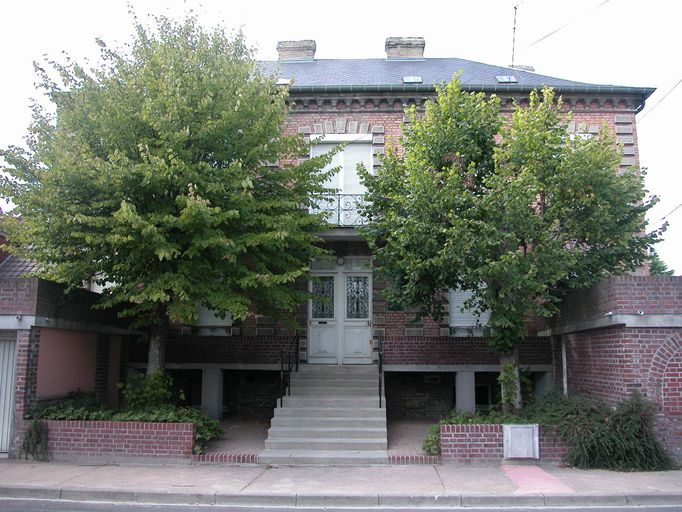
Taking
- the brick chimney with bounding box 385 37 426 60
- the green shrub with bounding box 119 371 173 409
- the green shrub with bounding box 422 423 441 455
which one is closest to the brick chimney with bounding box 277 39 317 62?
the brick chimney with bounding box 385 37 426 60

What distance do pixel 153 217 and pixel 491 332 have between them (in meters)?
6.06

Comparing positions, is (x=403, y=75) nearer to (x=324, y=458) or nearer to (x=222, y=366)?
(x=222, y=366)

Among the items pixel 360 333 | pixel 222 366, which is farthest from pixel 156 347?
pixel 360 333

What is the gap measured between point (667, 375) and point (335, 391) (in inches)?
237

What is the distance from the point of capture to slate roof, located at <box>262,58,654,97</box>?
14.2 m

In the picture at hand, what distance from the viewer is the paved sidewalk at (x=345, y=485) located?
7.34 meters

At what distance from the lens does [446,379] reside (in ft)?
46.2

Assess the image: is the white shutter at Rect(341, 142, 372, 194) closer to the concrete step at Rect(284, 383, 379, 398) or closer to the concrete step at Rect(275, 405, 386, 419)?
the concrete step at Rect(284, 383, 379, 398)

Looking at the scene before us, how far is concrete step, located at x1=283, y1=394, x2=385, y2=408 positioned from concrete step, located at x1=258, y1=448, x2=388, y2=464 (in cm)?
161

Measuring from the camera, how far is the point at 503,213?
30.8ft

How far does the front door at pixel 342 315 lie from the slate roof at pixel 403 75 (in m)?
4.39

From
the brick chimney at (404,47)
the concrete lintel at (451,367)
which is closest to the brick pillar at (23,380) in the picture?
the concrete lintel at (451,367)

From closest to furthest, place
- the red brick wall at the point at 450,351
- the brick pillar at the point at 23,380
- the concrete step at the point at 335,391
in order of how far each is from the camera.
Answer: the brick pillar at the point at 23,380
the concrete step at the point at 335,391
the red brick wall at the point at 450,351

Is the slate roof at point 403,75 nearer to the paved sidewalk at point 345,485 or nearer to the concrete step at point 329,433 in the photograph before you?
the concrete step at point 329,433
